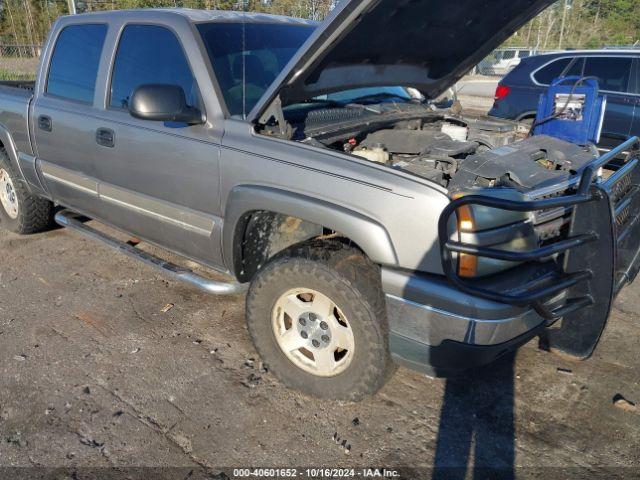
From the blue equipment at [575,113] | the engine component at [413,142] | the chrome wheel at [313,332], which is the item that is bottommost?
the chrome wheel at [313,332]

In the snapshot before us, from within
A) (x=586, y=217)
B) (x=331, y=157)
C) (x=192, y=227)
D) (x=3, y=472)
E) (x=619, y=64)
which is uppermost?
(x=619, y=64)

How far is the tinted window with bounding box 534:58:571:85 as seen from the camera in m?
7.67

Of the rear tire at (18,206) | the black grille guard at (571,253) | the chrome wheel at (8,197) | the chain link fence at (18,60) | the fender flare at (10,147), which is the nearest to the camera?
the black grille guard at (571,253)

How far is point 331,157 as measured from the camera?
256 cm

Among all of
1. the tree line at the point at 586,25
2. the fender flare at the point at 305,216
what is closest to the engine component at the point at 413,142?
the fender flare at the point at 305,216

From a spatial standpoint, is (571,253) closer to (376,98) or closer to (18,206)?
(376,98)

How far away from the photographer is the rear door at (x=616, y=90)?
695 cm

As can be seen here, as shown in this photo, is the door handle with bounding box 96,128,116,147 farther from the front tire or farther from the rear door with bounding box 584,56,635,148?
the rear door with bounding box 584,56,635,148

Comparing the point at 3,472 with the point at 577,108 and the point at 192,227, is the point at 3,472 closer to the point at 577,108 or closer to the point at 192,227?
the point at 192,227

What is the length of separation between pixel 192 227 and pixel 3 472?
5.07ft

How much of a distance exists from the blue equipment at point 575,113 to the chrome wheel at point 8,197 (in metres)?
4.74

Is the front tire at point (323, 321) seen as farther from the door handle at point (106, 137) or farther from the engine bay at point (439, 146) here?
the door handle at point (106, 137)

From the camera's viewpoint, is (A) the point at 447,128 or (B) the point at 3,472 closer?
(B) the point at 3,472

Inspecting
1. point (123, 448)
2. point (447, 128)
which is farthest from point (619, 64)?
point (123, 448)
